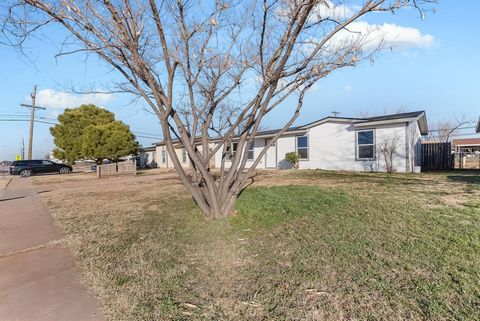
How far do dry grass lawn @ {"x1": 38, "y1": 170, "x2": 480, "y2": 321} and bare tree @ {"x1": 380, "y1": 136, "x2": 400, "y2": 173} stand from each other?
24.7 feet

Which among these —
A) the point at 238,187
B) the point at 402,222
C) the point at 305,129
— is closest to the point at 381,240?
the point at 402,222

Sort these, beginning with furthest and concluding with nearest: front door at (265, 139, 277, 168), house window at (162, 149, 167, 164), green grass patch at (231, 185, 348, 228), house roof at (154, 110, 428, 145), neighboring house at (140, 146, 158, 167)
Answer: neighboring house at (140, 146, 158, 167)
house window at (162, 149, 167, 164)
front door at (265, 139, 277, 168)
house roof at (154, 110, 428, 145)
green grass patch at (231, 185, 348, 228)

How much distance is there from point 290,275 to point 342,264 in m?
0.61

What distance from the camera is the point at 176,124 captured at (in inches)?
209

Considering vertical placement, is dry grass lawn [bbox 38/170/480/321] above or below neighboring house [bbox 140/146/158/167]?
below

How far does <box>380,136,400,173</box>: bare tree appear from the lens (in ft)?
44.7

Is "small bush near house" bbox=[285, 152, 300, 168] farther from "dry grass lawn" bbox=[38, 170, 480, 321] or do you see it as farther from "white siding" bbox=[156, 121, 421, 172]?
"dry grass lawn" bbox=[38, 170, 480, 321]

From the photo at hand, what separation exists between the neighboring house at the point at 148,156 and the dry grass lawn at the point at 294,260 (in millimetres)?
28720

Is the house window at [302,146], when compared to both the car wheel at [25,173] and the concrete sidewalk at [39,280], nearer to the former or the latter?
the concrete sidewalk at [39,280]

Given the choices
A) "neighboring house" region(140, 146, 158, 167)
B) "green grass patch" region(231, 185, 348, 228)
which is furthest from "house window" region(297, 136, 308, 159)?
"neighboring house" region(140, 146, 158, 167)

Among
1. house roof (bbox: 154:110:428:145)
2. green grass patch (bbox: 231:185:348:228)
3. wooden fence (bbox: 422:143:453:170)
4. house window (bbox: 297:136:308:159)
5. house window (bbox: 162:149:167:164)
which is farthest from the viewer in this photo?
house window (bbox: 162:149:167:164)

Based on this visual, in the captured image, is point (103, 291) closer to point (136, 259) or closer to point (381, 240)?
point (136, 259)

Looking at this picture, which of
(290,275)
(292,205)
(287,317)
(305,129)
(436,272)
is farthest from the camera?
(305,129)

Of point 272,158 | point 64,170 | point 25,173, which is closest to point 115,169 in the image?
point 64,170
